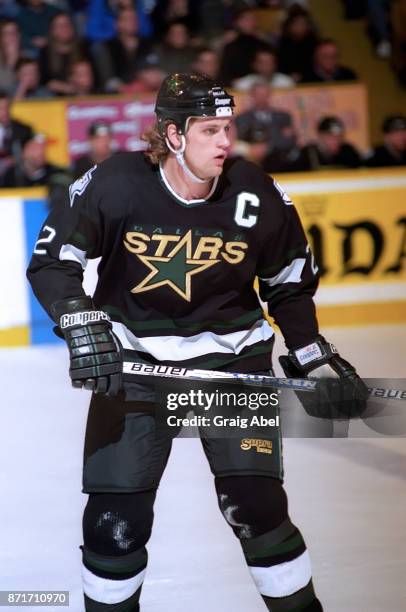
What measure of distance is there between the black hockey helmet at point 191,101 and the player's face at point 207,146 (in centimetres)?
2

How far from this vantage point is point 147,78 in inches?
338

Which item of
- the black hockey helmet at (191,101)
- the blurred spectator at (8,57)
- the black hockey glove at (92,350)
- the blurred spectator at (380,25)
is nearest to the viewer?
the black hockey glove at (92,350)

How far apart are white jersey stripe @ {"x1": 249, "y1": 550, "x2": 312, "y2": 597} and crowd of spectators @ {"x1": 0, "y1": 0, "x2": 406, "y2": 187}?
5144 millimetres

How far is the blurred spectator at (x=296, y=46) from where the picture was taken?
9.04 metres

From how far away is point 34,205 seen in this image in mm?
7090

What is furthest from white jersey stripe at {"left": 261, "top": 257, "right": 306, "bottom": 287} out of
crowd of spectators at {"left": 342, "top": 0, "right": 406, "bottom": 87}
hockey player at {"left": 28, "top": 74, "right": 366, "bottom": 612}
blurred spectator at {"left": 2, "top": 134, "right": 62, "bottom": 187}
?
crowd of spectators at {"left": 342, "top": 0, "right": 406, "bottom": 87}

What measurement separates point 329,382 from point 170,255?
483mm

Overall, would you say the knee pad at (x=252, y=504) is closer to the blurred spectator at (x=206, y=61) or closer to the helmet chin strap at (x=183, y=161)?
the helmet chin strap at (x=183, y=161)

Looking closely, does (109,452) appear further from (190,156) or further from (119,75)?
(119,75)

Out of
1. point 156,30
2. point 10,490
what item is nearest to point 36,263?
point 10,490

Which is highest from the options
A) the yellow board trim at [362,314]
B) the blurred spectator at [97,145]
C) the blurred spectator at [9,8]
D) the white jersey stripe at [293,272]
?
the white jersey stripe at [293,272]

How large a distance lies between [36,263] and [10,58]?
577 cm

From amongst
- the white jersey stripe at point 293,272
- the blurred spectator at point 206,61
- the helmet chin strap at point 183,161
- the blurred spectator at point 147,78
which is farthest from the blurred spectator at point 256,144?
the helmet chin strap at point 183,161

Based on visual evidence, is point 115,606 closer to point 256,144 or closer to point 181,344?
point 181,344
